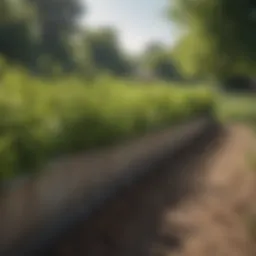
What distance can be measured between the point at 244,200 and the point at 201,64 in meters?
5.20

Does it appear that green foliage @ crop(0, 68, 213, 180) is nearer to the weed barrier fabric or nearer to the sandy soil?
the weed barrier fabric

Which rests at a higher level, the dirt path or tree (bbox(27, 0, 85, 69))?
tree (bbox(27, 0, 85, 69))

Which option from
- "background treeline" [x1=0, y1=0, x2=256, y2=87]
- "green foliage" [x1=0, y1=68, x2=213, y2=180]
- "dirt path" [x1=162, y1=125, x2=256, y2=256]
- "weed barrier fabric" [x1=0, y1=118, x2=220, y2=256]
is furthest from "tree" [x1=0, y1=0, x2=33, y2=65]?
"dirt path" [x1=162, y1=125, x2=256, y2=256]

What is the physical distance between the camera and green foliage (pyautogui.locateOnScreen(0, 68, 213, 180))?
421cm

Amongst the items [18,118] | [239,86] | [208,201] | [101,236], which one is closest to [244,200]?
[208,201]

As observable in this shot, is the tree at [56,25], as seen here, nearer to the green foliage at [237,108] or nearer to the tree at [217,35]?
the tree at [217,35]

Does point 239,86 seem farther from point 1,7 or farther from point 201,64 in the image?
point 1,7

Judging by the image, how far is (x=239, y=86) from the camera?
16.6 meters

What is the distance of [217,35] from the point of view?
9.02m

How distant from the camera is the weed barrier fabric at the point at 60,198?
4.10 metres

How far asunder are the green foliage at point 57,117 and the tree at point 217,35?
2140 millimetres

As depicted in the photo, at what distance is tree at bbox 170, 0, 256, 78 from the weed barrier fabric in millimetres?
2707

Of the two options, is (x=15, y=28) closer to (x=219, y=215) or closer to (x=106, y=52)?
(x=106, y=52)

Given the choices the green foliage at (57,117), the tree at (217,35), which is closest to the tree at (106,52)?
the tree at (217,35)
